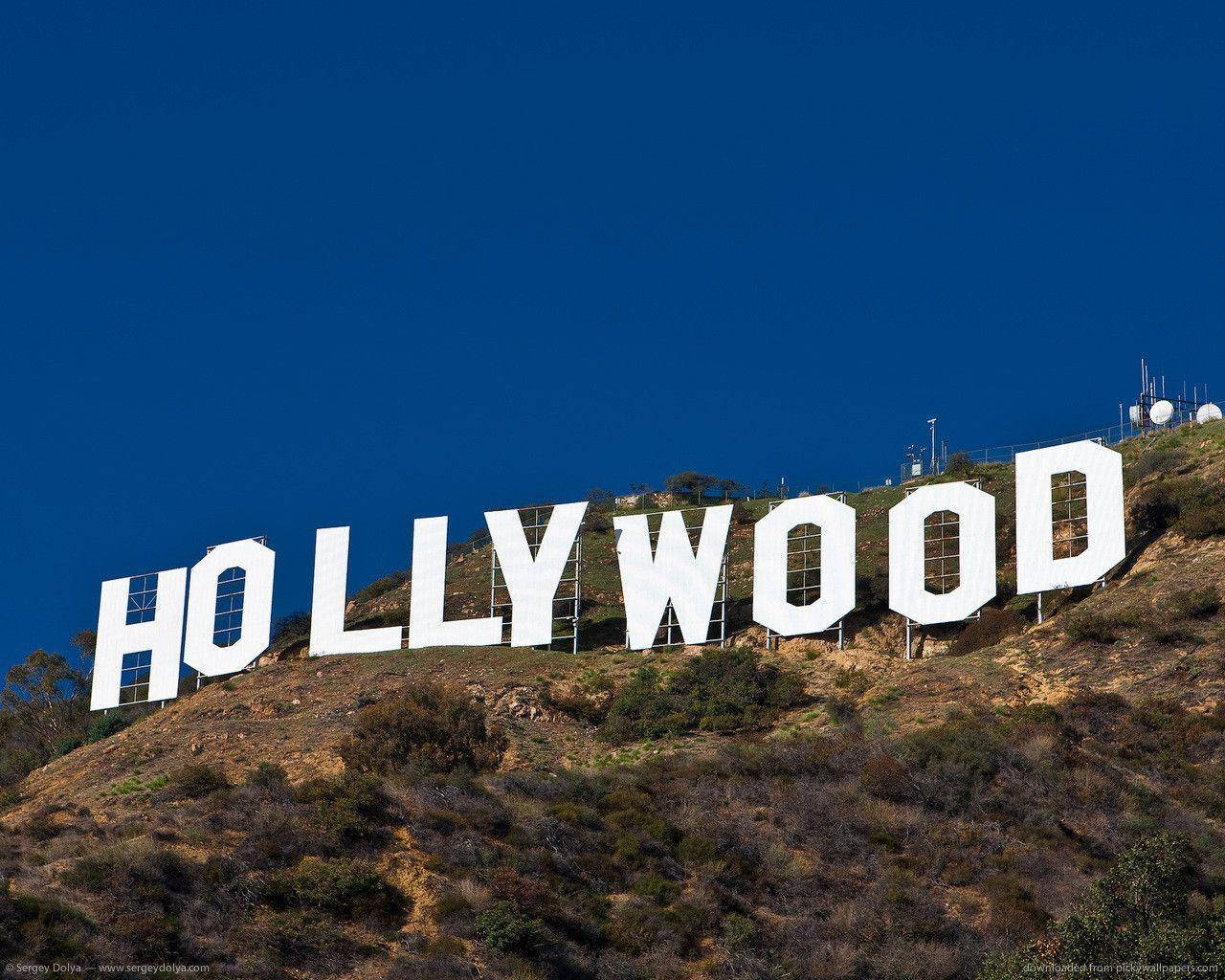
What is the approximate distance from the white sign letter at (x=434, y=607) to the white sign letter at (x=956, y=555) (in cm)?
1289

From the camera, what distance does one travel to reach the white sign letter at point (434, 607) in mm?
57281

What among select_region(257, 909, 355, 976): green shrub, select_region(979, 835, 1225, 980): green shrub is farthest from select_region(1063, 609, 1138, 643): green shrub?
select_region(257, 909, 355, 976): green shrub

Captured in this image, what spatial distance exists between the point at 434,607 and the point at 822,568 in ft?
42.1

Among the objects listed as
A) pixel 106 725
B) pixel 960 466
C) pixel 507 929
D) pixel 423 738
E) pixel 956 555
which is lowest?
pixel 507 929

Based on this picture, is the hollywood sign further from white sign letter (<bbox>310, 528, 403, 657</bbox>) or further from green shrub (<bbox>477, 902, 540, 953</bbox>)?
green shrub (<bbox>477, 902, 540, 953</bbox>)

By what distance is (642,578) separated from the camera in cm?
5622

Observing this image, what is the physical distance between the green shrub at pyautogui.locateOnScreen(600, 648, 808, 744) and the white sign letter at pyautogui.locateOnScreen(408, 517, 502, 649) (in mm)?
6192

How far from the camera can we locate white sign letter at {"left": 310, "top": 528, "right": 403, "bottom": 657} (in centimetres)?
5859

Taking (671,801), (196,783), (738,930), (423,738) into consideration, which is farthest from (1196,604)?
(196,783)

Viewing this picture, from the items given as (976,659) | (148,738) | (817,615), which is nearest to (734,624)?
(817,615)

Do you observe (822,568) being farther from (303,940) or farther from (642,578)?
(303,940)

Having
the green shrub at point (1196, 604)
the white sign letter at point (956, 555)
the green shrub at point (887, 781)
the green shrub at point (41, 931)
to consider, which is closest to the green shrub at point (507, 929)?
the green shrub at point (41, 931)

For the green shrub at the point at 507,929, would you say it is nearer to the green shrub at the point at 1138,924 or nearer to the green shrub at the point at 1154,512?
the green shrub at the point at 1138,924

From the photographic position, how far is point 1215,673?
46344 millimetres
